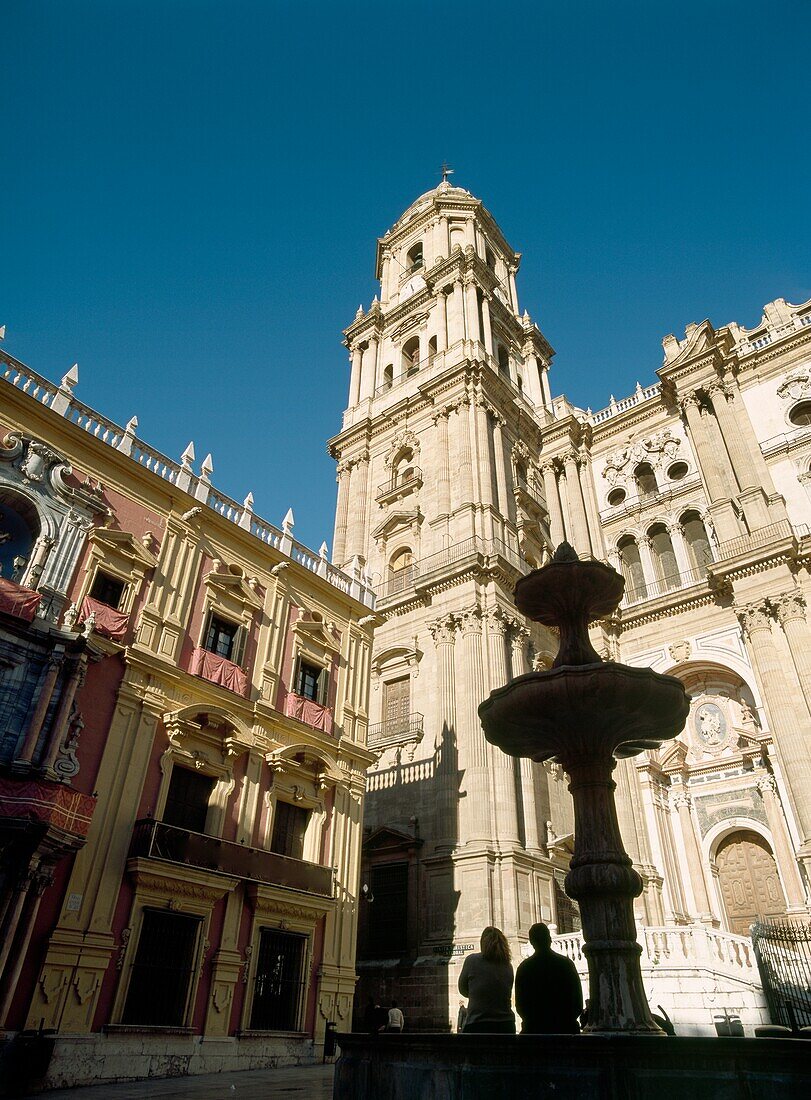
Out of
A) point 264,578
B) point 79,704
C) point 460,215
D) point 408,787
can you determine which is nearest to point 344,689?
point 264,578

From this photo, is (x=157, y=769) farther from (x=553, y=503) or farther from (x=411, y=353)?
(x=411, y=353)

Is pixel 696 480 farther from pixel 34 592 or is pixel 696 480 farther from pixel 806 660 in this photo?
pixel 34 592

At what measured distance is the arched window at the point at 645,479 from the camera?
3058 cm

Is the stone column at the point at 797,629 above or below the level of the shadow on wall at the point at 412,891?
above

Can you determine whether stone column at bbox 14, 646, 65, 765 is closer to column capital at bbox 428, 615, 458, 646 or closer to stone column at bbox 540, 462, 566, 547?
column capital at bbox 428, 615, 458, 646

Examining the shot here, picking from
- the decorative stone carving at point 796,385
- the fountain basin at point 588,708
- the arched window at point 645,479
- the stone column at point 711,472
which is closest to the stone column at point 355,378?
the arched window at point 645,479

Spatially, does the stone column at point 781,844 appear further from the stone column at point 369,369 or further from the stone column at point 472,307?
the stone column at point 369,369

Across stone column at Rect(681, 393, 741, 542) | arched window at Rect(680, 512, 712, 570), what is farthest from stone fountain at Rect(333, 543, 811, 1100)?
arched window at Rect(680, 512, 712, 570)

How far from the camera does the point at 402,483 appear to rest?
96.2ft

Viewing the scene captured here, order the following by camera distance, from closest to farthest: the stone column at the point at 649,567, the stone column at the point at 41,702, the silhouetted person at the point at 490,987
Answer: the silhouetted person at the point at 490,987
the stone column at the point at 41,702
the stone column at the point at 649,567

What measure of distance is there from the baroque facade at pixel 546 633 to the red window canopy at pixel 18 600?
12422 millimetres

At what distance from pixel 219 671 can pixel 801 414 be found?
76.9 feet

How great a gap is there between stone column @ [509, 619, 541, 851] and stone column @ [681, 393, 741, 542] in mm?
8186

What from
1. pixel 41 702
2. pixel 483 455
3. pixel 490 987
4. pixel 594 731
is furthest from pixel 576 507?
pixel 490 987
